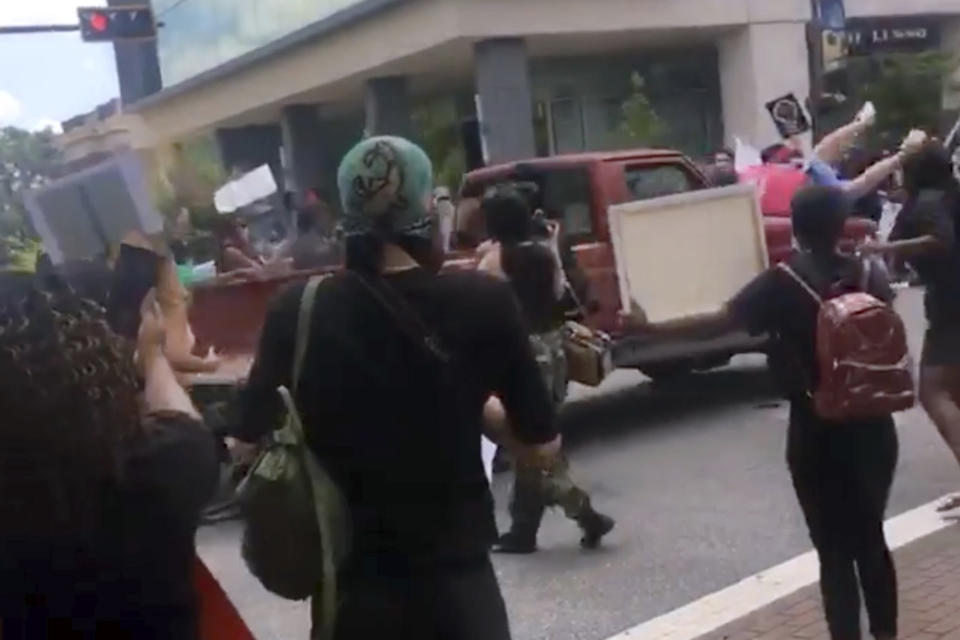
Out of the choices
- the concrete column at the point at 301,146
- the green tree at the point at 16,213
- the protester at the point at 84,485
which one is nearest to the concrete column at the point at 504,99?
the concrete column at the point at 301,146

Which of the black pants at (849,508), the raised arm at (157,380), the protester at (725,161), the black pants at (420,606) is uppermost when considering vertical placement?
the raised arm at (157,380)

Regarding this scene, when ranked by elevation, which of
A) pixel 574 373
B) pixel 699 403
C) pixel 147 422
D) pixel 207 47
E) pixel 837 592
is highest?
pixel 207 47

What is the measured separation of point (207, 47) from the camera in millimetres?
37125

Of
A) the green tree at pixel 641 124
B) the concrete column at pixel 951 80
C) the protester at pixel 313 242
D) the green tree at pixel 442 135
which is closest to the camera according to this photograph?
the protester at pixel 313 242

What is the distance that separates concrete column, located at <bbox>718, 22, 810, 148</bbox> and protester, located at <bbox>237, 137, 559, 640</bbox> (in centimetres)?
2494

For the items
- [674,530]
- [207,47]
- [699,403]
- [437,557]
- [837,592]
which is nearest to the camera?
[437,557]

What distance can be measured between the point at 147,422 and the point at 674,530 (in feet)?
18.0

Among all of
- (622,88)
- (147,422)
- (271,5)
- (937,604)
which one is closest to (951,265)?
(937,604)

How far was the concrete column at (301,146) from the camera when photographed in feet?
109

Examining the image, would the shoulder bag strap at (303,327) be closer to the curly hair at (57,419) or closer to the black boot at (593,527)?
the curly hair at (57,419)

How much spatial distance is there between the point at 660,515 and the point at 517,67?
18.3 metres

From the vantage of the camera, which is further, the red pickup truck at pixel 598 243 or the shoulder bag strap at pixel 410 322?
the red pickup truck at pixel 598 243

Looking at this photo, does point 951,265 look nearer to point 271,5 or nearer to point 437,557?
point 437,557

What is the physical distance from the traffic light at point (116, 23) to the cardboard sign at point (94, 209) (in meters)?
17.9
